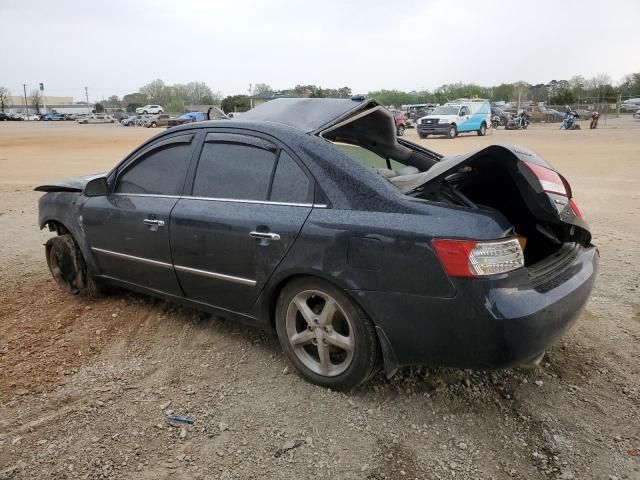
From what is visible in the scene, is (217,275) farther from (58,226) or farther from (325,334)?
(58,226)

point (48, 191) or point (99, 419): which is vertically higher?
point (48, 191)

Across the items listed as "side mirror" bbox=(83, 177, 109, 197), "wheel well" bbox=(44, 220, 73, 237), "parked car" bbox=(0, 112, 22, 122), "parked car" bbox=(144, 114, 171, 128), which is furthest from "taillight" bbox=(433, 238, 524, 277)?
"parked car" bbox=(0, 112, 22, 122)

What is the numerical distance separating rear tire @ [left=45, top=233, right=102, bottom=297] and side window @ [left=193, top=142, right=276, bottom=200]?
162cm

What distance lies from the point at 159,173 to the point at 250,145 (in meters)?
0.87

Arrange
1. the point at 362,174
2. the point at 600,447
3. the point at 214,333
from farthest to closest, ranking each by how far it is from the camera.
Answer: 1. the point at 214,333
2. the point at 362,174
3. the point at 600,447

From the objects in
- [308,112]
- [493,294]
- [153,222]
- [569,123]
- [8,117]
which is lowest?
[493,294]

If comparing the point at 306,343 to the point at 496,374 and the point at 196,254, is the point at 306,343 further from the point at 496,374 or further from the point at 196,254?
the point at 496,374

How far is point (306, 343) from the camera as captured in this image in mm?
3180

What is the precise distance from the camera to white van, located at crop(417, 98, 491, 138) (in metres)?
28.5

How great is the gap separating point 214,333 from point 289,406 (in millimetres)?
1128

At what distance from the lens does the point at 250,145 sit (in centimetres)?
338

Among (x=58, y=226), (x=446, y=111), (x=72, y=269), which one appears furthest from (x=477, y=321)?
(x=446, y=111)

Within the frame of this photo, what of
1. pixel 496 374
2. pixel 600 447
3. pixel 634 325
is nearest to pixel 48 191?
pixel 496 374

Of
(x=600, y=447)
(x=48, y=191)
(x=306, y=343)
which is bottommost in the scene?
(x=600, y=447)
